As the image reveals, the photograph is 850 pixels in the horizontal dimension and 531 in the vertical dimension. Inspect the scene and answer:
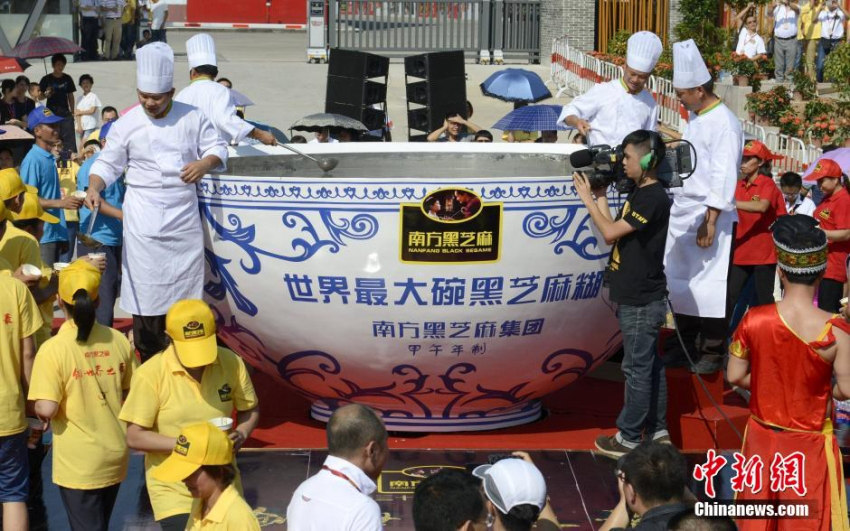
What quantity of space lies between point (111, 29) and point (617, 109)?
2355 cm

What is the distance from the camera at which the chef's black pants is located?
265 inches

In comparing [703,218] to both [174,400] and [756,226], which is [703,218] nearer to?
[756,226]

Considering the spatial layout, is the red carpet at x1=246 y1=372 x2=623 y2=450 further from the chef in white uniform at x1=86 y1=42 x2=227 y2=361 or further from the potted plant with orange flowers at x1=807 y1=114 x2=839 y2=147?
the potted plant with orange flowers at x1=807 y1=114 x2=839 y2=147

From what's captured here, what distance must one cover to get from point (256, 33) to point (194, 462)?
3471 centimetres

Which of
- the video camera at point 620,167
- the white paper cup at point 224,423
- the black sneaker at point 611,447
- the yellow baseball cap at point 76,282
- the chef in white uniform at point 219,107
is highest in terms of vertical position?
the chef in white uniform at point 219,107

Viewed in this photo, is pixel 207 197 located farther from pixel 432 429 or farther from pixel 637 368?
pixel 637 368

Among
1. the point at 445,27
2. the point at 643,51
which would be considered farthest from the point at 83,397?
the point at 445,27

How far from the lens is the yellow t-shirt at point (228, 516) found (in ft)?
13.6

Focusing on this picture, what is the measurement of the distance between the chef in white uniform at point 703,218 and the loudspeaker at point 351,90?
721 centimetres

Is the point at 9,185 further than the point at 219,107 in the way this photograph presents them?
No

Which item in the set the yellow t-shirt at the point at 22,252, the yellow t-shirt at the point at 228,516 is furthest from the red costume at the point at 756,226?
the yellow t-shirt at the point at 228,516

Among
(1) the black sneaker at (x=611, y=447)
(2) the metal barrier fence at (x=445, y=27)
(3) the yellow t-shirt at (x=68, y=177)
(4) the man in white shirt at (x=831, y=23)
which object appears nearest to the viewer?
(1) the black sneaker at (x=611, y=447)

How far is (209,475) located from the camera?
13.7 ft

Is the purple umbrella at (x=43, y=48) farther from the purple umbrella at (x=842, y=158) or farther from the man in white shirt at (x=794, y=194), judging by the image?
the purple umbrella at (x=842, y=158)
